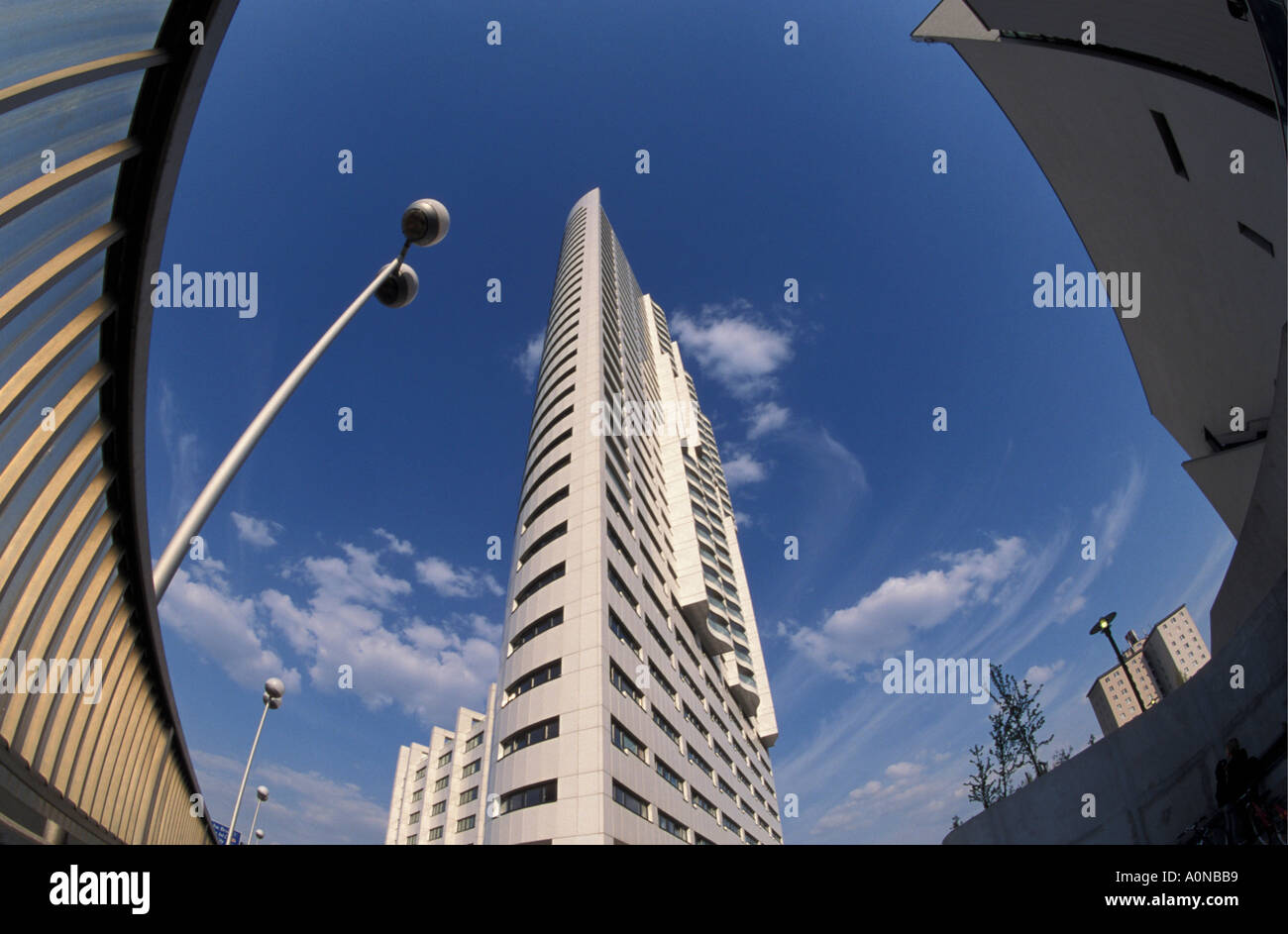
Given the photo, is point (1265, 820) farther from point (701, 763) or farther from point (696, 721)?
point (696, 721)

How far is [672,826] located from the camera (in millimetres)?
22094

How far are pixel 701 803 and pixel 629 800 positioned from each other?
9.79m

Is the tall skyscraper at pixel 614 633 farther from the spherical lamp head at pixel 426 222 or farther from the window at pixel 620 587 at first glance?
the spherical lamp head at pixel 426 222

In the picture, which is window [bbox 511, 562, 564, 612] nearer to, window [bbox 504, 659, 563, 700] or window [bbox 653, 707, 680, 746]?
window [bbox 504, 659, 563, 700]

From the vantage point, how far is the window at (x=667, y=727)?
23.8 meters

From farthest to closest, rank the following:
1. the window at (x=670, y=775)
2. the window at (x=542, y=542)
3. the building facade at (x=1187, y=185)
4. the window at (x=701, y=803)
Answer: the window at (x=701, y=803) → the window at (x=542, y=542) → the window at (x=670, y=775) → the building facade at (x=1187, y=185)

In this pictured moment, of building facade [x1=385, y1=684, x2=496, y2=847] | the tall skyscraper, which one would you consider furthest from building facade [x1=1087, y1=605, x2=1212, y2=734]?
building facade [x1=385, y1=684, x2=496, y2=847]

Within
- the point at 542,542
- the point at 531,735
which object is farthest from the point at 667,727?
the point at 542,542

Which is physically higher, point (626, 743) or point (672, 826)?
point (626, 743)

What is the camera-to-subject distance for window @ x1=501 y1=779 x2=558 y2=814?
57.2 ft
